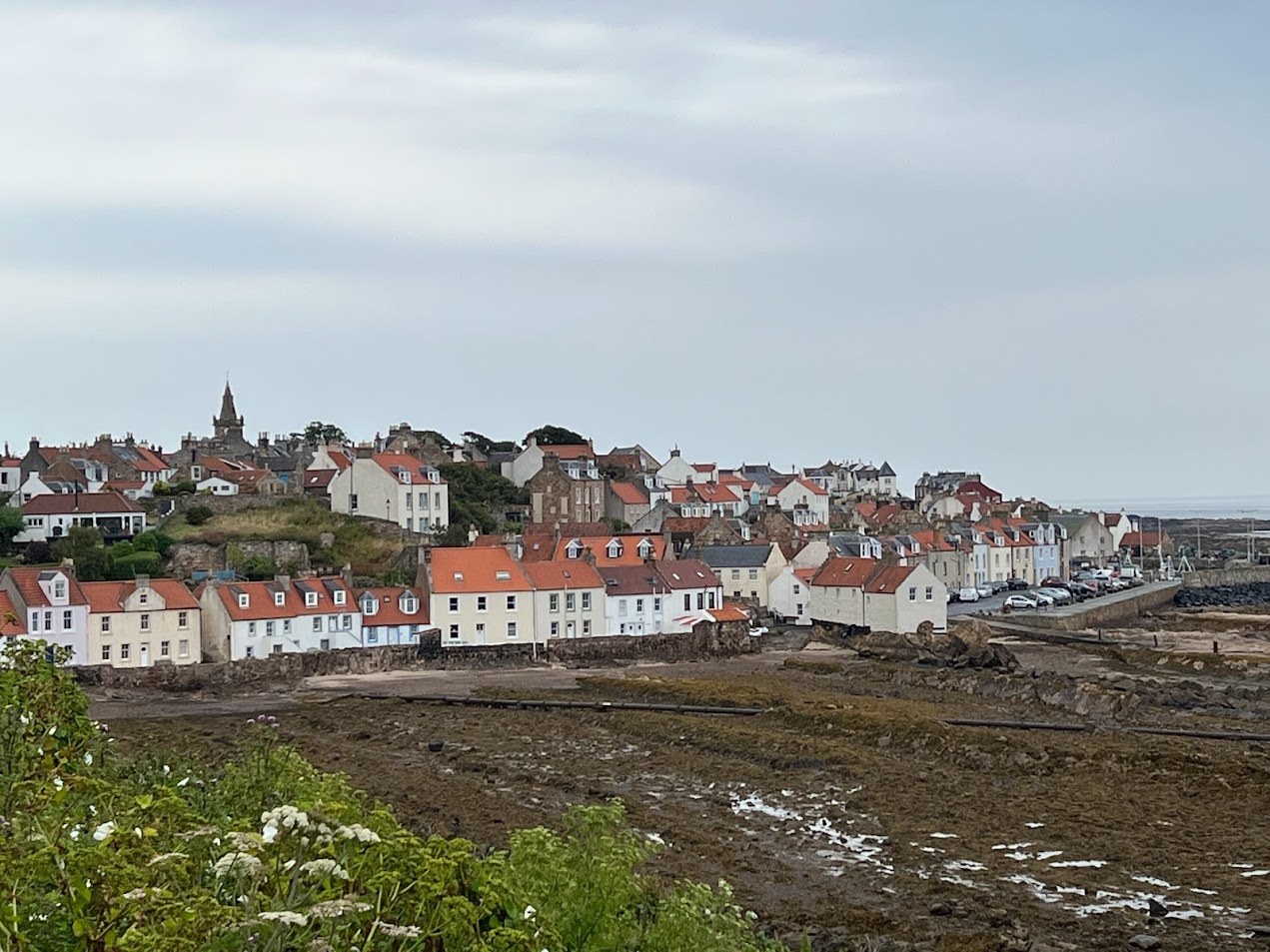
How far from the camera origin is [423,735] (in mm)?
38281

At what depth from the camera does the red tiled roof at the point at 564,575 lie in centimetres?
5856

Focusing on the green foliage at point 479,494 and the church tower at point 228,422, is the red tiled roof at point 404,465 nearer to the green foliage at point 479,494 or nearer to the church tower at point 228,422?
the green foliage at point 479,494

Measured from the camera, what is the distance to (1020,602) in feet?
260

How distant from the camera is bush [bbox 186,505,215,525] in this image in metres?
70.0

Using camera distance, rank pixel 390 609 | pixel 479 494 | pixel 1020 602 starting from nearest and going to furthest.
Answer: pixel 390 609, pixel 1020 602, pixel 479 494

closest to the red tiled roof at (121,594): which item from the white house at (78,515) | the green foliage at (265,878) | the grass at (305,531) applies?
the grass at (305,531)

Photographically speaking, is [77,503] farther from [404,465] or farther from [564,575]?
[564,575]

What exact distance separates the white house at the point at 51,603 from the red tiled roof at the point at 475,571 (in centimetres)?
1366

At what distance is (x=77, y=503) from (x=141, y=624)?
21705mm

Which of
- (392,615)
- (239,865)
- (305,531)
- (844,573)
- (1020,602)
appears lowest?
(1020,602)

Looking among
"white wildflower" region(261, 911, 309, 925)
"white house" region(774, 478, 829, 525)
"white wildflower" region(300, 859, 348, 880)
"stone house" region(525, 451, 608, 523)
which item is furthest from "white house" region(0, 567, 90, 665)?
"white house" region(774, 478, 829, 525)

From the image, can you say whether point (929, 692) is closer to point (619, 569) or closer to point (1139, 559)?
point (619, 569)

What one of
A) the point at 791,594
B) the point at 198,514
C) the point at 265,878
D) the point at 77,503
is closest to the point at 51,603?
the point at 198,514

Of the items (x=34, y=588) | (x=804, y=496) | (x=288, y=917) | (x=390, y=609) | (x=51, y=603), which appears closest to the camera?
(x=288, y=917)
